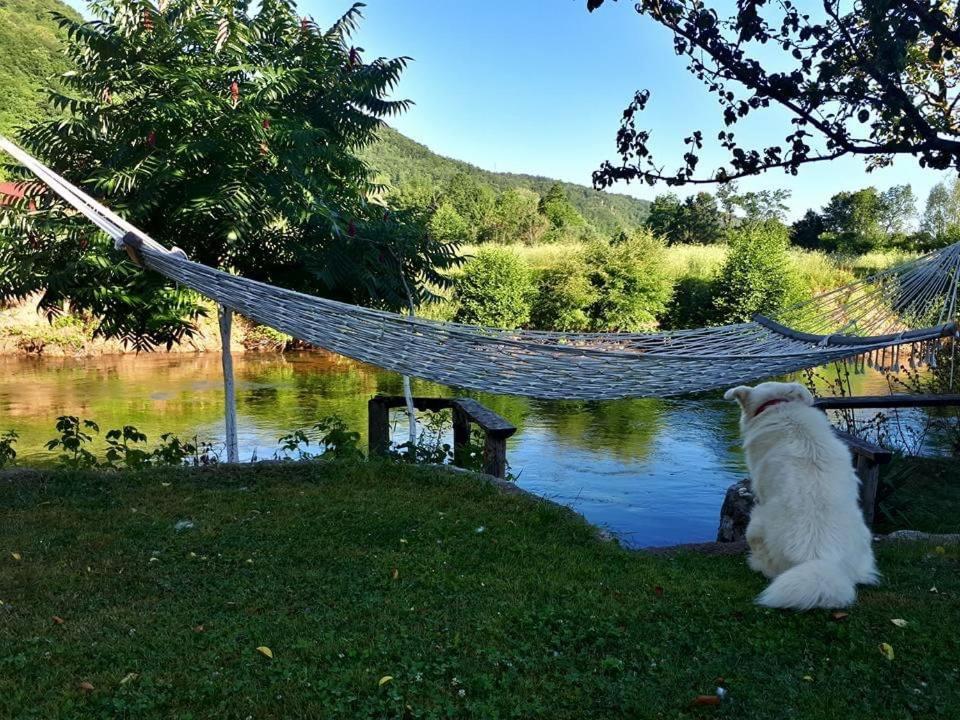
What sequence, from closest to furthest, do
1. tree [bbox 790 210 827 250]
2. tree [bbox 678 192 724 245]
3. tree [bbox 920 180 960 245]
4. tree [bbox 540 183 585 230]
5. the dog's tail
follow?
the dog's tail
tree [bbox 790 210 827 250]
tree [bbox 920 180 960 245]
tree [bbox 678 192 724 245]
tree [bbox 540 183 585 230]

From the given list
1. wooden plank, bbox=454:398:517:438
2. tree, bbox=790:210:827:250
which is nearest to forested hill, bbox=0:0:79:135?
wooden plank, bbox=454:398:517:438

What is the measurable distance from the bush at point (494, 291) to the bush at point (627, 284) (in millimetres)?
1289

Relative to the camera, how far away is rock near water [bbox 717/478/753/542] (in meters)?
3.97

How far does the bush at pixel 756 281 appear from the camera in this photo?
13.5 meters

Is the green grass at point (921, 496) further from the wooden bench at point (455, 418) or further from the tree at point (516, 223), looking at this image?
the tree at point (516, 223)

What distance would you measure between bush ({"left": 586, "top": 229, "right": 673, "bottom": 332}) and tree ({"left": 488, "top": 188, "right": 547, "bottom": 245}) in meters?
13.7

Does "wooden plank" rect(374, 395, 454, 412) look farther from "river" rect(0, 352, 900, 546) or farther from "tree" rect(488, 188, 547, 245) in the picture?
"tree" rect(488, 188, 547, 245)

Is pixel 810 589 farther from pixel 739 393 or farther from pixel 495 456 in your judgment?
pixel 495 456

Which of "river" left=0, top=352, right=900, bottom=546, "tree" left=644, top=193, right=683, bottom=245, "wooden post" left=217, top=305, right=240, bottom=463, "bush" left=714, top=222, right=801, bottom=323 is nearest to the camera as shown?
"wooden post" left=217, top=305, right=240, bottom=463

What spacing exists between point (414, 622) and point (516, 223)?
2790cm

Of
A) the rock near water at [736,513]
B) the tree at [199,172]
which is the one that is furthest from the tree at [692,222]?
the rock near water at [736,513]

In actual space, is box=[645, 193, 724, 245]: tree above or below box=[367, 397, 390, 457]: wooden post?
above

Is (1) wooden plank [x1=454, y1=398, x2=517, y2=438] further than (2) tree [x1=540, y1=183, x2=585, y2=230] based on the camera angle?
No

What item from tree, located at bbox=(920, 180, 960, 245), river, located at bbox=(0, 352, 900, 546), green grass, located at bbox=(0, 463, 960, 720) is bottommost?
river, located at bbox=(0, 352, 900, 546)
